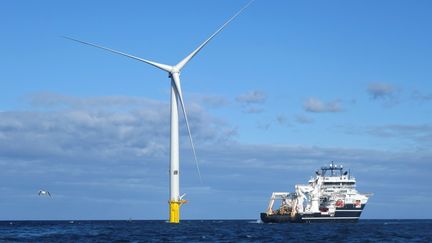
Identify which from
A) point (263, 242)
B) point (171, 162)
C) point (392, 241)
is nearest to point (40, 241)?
point (263, 242)

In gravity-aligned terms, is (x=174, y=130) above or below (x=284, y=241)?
above

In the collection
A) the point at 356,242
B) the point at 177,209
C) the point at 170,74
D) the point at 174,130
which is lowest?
the point at 356,242

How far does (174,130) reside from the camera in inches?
6014

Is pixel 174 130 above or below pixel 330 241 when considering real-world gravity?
above

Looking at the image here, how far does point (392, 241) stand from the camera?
118625 mm

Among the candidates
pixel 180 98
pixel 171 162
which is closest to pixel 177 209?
pixel 171 162

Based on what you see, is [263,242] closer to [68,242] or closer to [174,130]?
[68,242]

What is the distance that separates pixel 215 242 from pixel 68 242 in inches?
870

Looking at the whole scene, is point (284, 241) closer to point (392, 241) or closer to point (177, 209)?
point (392, 241)

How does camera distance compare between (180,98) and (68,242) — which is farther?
(180,98)

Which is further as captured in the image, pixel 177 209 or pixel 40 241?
pixel 177 209

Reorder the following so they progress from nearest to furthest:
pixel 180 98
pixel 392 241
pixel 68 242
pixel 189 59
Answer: pixel 68 242 → pixel 392 241 → pixel 180 98 → pixel 189 59

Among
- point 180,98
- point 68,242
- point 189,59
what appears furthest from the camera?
point 189,59

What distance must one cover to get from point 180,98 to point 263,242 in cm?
4806
